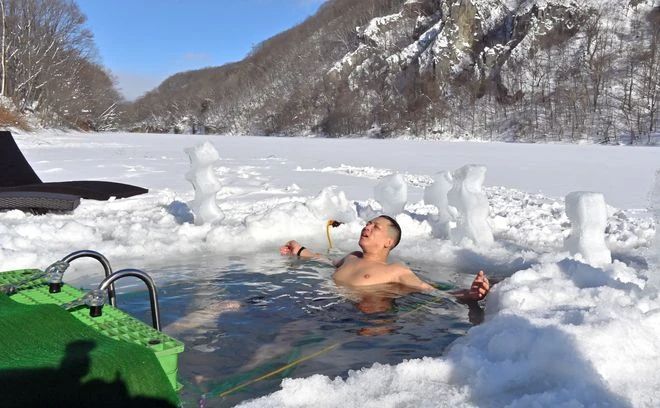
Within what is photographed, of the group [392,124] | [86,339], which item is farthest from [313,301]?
[392,124]

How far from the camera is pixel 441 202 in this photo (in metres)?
5.36

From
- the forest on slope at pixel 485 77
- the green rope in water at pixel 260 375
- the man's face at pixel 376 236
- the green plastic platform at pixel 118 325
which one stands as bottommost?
the green rope in water at pixel 260 375

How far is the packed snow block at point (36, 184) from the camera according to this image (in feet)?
21.1

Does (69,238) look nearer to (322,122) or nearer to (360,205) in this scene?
(360,205)

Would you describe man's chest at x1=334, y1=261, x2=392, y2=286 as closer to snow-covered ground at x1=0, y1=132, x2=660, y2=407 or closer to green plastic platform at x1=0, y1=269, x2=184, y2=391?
snow-covered ground at x1=0, y1=132, x2=660, y2=407

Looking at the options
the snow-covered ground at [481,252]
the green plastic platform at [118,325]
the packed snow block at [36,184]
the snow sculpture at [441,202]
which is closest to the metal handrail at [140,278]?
the green plastic platform at [118,325]

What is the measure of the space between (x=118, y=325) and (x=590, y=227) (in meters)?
3.47

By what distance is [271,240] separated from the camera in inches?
200

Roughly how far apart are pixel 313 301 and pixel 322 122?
Answer: 177 feet

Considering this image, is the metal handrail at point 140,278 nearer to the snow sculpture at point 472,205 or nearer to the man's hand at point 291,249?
the man's hand at point 291,249

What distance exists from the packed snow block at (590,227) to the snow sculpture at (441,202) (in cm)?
134

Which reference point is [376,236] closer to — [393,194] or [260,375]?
[393,194]

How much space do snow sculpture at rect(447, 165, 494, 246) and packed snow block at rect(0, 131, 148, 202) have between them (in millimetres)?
4176

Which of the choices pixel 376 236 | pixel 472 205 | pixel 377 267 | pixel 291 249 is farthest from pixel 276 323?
pixel 472 205
